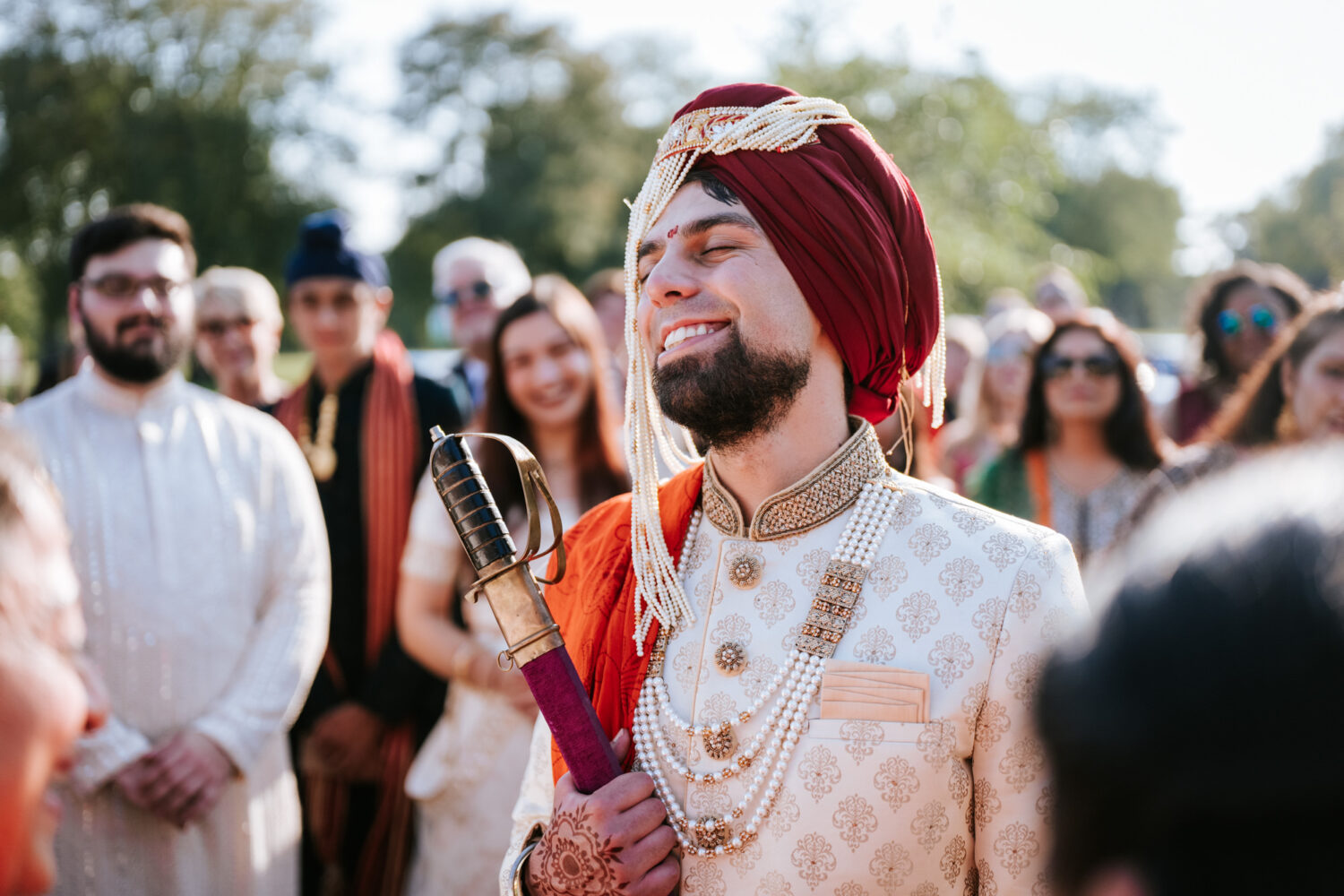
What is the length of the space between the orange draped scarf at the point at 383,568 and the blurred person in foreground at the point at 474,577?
7.9 inches

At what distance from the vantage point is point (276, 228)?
28.9 m

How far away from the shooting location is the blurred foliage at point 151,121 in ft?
81.3

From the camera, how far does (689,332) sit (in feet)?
6.28

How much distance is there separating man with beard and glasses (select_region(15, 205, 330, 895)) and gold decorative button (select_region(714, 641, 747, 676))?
200cm

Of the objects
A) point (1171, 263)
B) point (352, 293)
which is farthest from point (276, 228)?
point (1171, 263)

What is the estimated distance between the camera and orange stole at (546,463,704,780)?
1.93 m

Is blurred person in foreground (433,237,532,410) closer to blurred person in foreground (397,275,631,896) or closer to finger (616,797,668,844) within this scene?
blurred person in foreground (397,275,631,896)

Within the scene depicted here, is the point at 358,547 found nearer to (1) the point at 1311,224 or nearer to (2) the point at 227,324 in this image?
(2) the point at 227,324

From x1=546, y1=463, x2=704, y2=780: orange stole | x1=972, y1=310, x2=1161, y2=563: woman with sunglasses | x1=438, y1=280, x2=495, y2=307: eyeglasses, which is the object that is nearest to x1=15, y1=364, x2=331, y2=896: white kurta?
x1=546, y1=463, x2=704, y2=780: orange stole

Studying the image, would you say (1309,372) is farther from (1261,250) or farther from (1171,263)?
(1171,263)

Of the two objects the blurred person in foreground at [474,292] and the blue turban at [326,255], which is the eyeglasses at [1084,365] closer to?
the blurred person in foreground at [474,292]

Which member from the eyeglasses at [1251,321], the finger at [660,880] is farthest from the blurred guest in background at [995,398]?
the finger at [660,880]

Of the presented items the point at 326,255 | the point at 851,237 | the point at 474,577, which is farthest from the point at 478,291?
the point at 851,237

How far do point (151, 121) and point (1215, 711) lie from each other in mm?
30144
